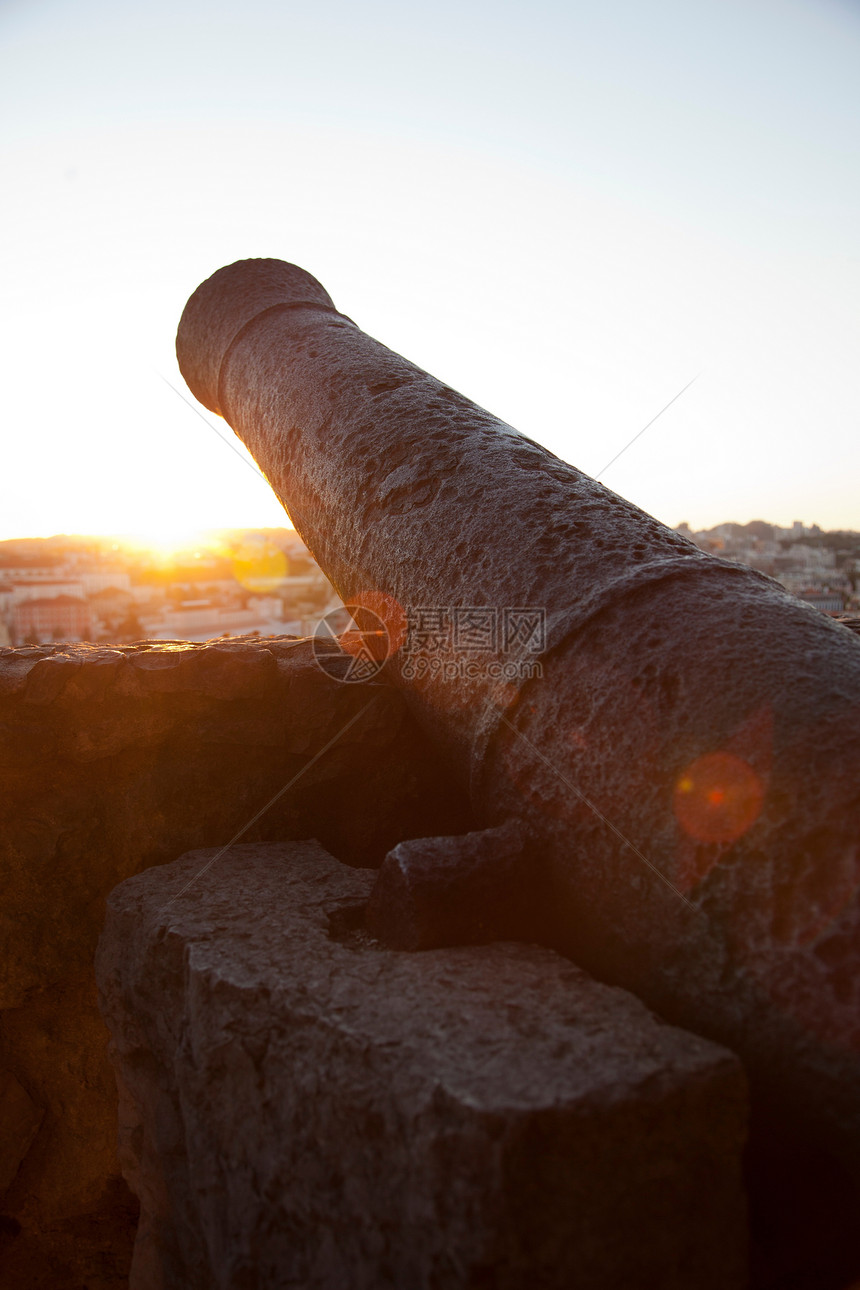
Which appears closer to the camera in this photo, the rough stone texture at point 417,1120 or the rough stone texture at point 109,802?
the rough stone texture at point 417,1120

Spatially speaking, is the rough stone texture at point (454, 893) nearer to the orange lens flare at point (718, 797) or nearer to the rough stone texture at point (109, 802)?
the orange lens flare at point (718, 797)

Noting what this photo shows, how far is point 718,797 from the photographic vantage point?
1586 millimetres

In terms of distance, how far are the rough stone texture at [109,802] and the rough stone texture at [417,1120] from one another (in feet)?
1.96

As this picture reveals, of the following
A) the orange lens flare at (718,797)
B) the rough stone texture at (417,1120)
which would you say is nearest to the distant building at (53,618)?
the rough stone texture at (417,1120)

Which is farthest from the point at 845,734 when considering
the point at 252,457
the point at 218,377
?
the point at 218,377

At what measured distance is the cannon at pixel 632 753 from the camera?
1415 millimetres

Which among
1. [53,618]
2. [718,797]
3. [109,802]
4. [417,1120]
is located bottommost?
[53,618]

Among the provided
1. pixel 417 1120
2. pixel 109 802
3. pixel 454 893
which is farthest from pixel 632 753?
pixel 109 802

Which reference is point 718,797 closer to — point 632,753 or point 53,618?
point 632,753

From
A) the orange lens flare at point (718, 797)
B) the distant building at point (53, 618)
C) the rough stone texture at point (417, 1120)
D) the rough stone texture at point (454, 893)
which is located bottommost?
the distant building at point (53, 618)

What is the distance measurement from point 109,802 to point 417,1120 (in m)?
1.67

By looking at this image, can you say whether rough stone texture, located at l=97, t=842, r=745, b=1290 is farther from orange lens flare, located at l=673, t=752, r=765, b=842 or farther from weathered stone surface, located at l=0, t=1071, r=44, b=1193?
weathered stone surface, located at l=0, t=1071, r=44, b=1193

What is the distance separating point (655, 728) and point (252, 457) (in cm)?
262

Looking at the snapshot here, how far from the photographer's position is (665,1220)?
1307mm
